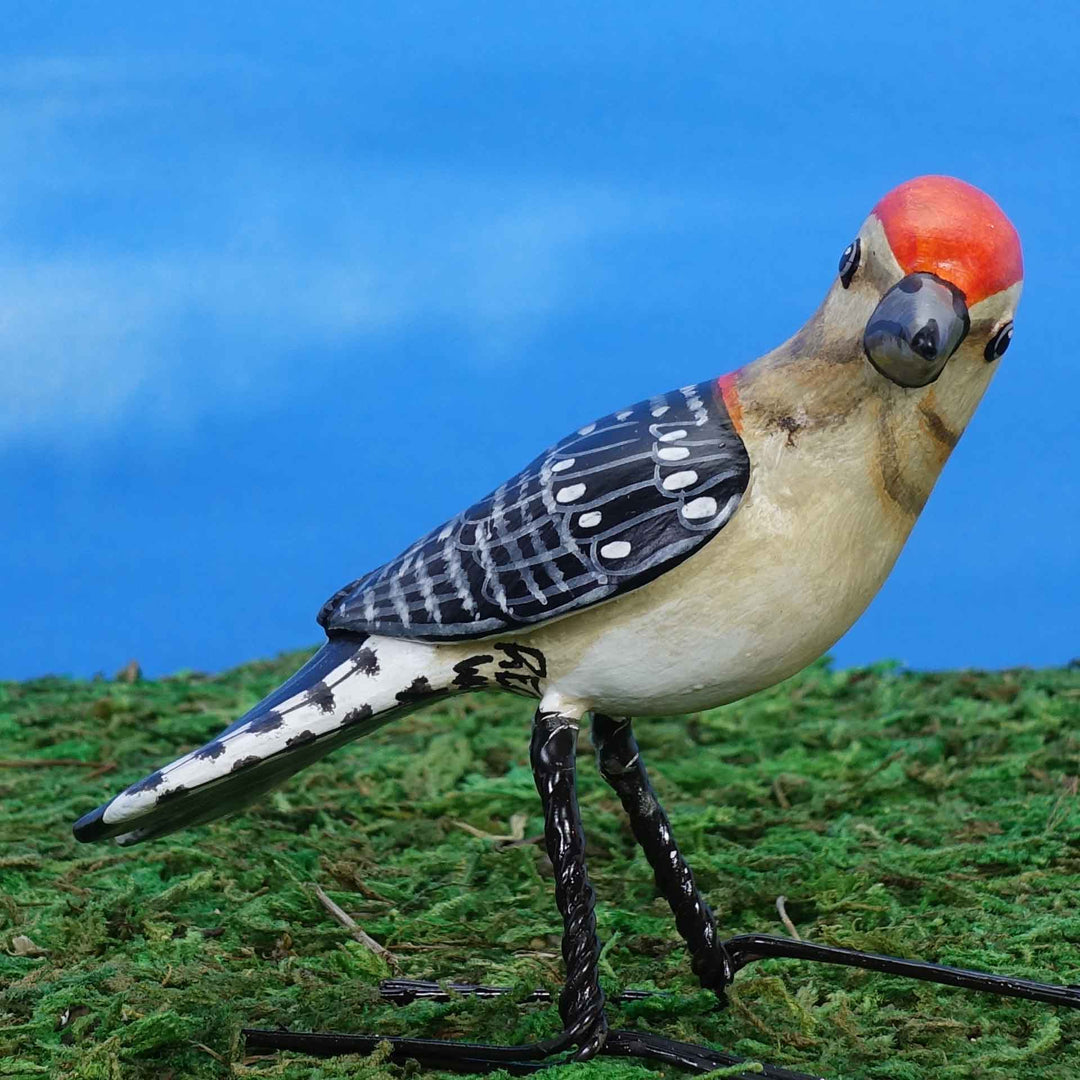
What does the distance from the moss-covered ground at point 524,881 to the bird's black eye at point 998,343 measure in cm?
106

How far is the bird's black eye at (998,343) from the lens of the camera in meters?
2.13

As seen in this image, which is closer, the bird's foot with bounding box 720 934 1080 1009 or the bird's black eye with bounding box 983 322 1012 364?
the bird's black eye with bounding box 983 322 1012 364

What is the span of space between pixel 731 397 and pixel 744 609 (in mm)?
327

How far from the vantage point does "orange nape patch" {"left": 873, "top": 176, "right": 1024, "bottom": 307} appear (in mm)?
2066

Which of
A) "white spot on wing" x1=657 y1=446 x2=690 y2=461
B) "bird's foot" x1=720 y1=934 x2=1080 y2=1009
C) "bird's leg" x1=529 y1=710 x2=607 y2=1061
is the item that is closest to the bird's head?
"white spot on wing" x1=657 y1=446 x2=690 y2=461

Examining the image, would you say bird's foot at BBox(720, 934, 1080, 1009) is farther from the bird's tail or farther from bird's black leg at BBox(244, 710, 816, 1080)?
the bird's tail

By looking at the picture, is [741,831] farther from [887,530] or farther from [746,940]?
[887,530]

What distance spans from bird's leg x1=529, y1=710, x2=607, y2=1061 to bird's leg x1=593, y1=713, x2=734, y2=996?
0.70 feet

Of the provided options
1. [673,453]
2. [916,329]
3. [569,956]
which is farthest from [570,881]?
[916,329]

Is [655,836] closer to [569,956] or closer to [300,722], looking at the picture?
[569,956]

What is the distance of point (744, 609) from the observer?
216cm

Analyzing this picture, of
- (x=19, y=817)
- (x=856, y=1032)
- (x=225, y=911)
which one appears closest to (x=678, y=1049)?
(x=856, y=1032)

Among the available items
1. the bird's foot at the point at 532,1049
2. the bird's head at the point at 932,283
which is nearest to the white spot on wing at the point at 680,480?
the bird's head at the point at 932,283

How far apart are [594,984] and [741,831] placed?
4.69 ft
